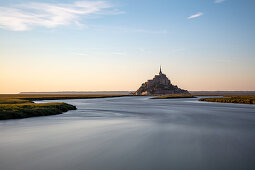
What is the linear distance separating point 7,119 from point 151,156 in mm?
19927

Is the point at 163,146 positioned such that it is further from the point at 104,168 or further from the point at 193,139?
the point at 104,168

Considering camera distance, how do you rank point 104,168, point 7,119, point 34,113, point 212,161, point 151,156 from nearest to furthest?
1. point 104,168
2. point 212,161
3. point 151,156
4. point 7,119
5. point 34,113

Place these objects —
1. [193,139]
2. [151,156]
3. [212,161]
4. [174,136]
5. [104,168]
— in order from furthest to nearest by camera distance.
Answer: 1. [174,136]
2. [193,139]
3. [151,156]
4. [212,161]
5. [104,168]

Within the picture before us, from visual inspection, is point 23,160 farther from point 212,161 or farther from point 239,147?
point 239,147

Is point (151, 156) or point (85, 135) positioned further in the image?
point (85, 135)

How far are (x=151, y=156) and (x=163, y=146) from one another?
2466mm

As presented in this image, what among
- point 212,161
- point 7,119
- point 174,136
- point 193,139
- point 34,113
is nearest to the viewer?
point 212,161

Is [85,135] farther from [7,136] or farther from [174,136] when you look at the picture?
[174,136]

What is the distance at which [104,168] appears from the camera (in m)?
9.45

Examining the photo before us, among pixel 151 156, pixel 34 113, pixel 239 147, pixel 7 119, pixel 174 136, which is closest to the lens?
pixel 151 156

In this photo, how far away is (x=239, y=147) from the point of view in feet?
43.7

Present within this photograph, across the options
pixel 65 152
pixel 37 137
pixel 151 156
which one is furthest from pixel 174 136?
pixel 37 137

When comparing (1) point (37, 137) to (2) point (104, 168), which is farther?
(1) point (37, 137)

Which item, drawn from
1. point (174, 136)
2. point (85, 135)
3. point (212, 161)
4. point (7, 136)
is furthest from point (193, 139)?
point (7, 136)
